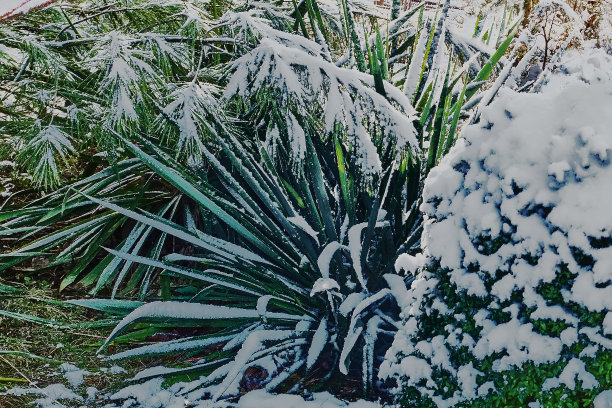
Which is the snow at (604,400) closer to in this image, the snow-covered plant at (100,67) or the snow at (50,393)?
the snow-covered plant at (100,67)

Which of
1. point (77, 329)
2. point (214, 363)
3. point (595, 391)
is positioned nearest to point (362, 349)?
point (214, 363)

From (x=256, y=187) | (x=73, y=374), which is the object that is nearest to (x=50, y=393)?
(x=73, y=374)

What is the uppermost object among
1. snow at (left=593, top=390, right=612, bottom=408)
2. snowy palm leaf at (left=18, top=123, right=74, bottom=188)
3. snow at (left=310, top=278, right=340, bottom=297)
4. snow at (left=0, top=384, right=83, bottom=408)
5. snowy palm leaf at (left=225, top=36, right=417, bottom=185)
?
snowy palm leaf at (left=225, top=36, right=417, bottom=185)

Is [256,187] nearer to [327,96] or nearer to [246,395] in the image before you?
[327,96]

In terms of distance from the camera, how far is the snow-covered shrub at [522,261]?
3.97 feet

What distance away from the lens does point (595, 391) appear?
4.08ft

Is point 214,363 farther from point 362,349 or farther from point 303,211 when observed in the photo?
point 303,211

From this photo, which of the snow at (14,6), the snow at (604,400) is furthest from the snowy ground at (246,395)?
the snow at (14,6)

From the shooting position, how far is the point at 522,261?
50.2 inches

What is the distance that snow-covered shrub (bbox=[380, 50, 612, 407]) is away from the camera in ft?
3.97

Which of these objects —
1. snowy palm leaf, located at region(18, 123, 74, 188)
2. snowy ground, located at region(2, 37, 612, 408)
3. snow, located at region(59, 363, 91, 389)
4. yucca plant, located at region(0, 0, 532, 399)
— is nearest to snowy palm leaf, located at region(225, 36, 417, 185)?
yucca plant, located at region(0, 0, 532, 399)

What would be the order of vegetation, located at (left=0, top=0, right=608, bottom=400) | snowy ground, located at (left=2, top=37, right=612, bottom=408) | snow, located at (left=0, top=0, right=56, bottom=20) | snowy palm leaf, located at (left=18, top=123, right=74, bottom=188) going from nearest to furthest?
1. snow, located at (left=0, top=0, right=56, bottom=20)
2. snowy ground, located at (left=2, top=37, right=612, bottom=408)
3. vegetation, located at (left=0, top=0, right=608, bottom=400)
4. snowy palm leaf, located at (left=18, top=123, right=74, bottom=188)

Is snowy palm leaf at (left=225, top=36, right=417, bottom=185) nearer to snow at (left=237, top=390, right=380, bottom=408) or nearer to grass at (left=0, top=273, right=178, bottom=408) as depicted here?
snow at (left=237, top=390, right=380, bottom=408)

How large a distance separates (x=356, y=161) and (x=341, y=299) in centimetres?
48
